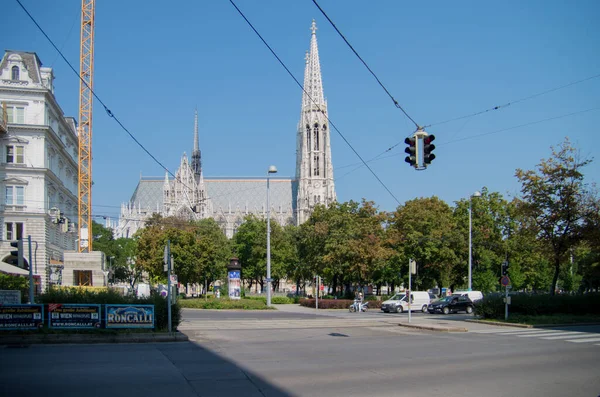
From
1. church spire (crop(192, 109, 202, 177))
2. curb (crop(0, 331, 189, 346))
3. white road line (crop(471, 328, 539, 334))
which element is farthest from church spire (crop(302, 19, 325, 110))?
curb (crop(0, 331, 189, 346))

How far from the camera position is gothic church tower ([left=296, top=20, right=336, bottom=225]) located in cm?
13388

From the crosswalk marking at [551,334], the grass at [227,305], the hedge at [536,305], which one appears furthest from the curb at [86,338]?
the grass at [227,305]

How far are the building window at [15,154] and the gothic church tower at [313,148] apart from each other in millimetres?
89982

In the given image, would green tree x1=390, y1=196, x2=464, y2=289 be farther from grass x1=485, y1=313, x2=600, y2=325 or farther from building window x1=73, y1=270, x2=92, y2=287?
building window x1=73, y1=270, x2=92, y2=287

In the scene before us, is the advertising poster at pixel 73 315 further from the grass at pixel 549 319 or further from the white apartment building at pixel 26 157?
the white apartment building at pixel 26 157

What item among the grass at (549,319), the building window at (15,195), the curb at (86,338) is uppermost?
the building window at (15,195)

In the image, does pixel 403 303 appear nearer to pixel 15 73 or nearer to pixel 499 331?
pixel 499 331

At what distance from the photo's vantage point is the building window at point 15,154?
46.6 m

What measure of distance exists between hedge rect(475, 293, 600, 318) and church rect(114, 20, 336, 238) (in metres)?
87.5

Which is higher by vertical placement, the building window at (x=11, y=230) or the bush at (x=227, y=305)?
the building window at (x=11, y=230)

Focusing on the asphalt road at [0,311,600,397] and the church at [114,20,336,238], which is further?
the church at [114,20,336,238]

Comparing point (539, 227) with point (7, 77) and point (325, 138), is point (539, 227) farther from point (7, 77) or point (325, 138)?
point (325, 138)

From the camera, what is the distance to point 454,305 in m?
41.2

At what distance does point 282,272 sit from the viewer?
8212 cm
